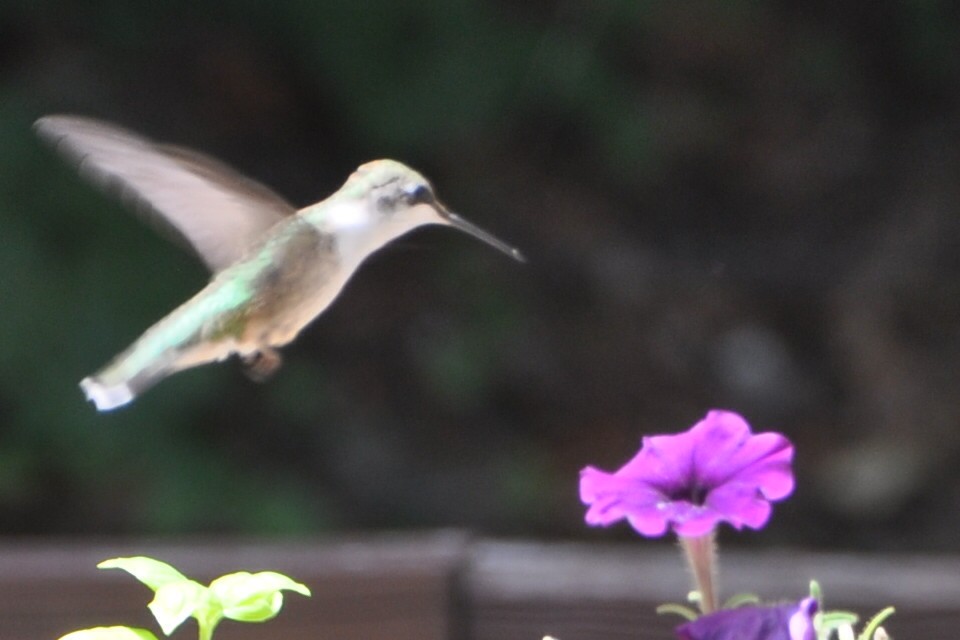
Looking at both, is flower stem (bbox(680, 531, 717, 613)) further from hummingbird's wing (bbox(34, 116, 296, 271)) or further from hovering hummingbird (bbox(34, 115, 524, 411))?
hummingbird's wing (bbox(34, 116, 296, 271))

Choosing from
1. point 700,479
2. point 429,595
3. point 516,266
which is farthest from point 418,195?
point 516,266

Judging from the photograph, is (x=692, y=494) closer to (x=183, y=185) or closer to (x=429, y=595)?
(x=183, y=185)

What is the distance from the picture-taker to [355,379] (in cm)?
339

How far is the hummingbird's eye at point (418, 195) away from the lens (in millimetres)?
1127

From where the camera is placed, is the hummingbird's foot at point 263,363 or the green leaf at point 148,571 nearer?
the green leaf at point 148,571

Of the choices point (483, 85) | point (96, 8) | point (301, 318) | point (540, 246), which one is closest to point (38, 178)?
point (96, 8)

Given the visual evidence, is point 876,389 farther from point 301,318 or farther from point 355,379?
point 301,318

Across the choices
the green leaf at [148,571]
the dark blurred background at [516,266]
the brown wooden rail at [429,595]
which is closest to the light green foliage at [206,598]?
the green leaf at [148,571]

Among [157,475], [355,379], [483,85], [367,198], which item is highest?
[483,85]

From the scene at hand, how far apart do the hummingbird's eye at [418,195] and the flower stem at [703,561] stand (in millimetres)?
377

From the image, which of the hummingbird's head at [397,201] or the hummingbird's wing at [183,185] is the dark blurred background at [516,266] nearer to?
the hummingbird's wing at [183,185]

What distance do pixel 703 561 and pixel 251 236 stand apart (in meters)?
0.58

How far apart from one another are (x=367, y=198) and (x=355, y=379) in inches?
88.8

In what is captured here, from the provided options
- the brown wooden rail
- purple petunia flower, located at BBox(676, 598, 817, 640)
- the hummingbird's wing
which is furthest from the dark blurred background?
purple petunia flower, located at BBox(676, 598, 817, 640)
